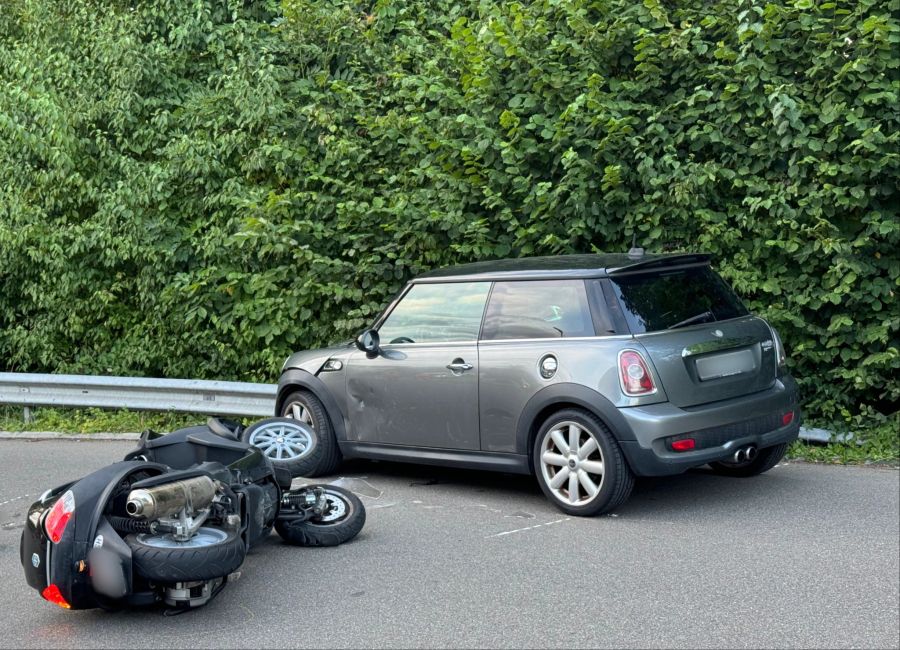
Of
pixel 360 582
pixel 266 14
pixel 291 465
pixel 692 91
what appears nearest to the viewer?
pixel 360 582

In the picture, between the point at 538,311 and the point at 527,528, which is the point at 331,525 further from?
the point at 538,311

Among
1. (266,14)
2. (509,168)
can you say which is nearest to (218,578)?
(509,168)

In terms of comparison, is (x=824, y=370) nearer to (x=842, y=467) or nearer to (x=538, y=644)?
(x=842, y=467)

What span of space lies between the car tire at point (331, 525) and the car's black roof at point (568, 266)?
76.1 inches

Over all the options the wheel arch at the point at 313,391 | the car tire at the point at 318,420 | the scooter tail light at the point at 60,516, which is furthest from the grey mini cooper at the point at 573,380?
the scooter tail light at the point at 60,516

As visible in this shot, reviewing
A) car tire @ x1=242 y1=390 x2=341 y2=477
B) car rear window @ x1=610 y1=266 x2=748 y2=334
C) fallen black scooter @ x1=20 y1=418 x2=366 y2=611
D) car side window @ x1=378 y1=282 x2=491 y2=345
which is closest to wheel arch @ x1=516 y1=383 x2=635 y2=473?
car rear window @ x1=610 y1=266 x2=748 y2=334

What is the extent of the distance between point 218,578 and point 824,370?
6.34 meters

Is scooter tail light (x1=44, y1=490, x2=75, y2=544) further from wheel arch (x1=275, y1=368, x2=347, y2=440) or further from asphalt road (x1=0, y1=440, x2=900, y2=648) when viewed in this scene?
wheel arch (x1=275, y1=368, x2=347, y2=440)

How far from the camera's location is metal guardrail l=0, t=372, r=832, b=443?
35.4ft

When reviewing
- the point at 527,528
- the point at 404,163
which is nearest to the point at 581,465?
the point at 527,528

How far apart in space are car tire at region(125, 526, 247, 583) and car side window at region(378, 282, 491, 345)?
3.01 meters

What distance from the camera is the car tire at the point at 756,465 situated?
26.0 ft

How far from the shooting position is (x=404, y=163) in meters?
11.8

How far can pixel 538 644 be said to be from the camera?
4.90 m
